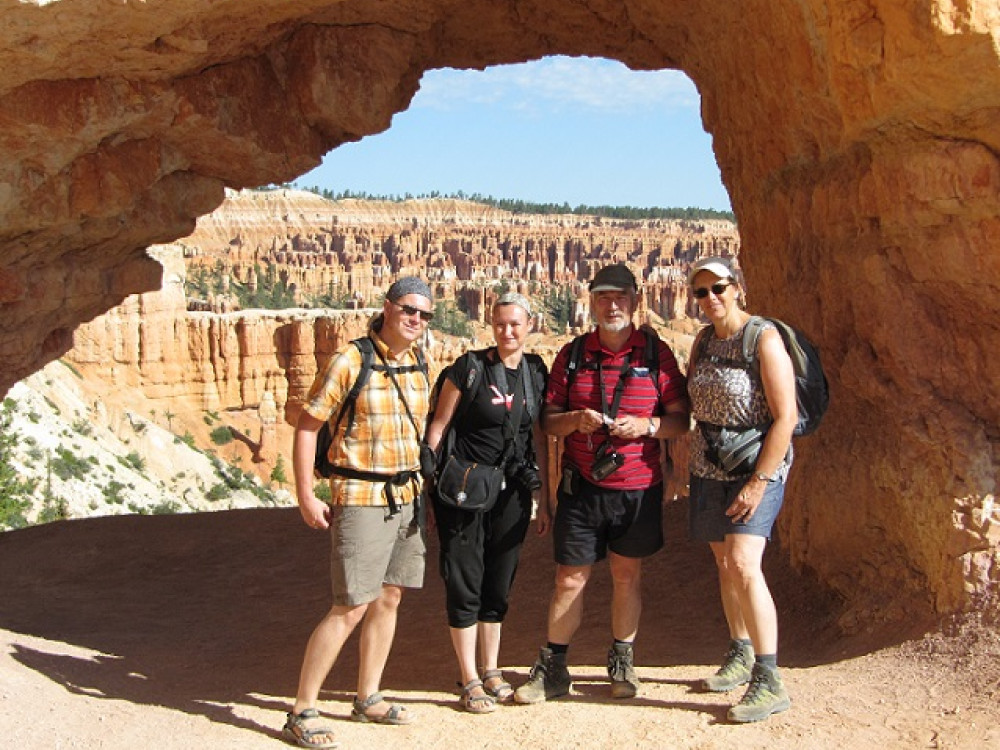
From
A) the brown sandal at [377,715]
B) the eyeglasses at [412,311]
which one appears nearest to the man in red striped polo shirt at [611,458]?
the brown sandal at [377,715]

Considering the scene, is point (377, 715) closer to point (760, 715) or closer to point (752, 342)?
point (760, 715)

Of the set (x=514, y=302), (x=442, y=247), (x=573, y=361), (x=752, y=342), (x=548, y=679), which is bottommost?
(x=548, y=679)

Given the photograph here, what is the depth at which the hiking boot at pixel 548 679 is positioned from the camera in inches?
167

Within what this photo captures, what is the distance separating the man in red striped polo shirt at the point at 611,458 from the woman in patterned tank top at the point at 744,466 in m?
0.18

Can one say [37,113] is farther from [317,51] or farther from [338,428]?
[338,428]

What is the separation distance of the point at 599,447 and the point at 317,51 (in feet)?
11.7

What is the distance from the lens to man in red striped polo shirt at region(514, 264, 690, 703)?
4.09 m

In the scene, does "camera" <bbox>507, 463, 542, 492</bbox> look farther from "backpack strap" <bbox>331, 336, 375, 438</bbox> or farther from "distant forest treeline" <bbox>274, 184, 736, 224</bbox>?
"distant forest treeline" <bbox>274, 184, 736, 224</bbox>

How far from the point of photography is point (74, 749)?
12.8 feet

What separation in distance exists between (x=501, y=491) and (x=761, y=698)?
1333 millimetres

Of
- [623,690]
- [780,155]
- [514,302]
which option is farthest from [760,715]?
[780,155]

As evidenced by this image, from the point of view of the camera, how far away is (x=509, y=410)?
4133 mm

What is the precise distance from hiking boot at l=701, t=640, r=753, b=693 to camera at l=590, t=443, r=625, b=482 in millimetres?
975

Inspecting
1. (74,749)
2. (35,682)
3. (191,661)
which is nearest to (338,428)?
(74,749)
